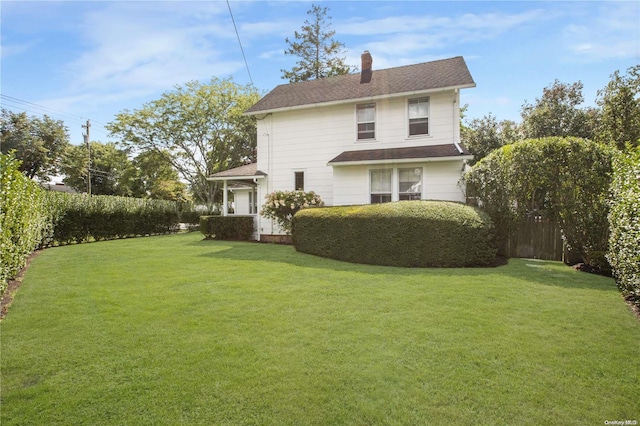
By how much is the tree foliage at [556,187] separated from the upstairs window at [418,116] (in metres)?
4.28

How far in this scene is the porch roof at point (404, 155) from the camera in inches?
478

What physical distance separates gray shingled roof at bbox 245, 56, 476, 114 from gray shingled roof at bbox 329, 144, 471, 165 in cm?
232

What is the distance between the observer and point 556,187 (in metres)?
8.70

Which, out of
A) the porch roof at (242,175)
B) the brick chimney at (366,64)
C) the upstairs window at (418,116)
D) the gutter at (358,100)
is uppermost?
the brick chimney at (366,64)

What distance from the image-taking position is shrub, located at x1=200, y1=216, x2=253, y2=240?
15.7m

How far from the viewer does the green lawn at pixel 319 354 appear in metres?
2.67

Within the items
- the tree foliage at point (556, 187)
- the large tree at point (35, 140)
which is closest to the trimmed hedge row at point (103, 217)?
the tree foliage at point (556, 187)

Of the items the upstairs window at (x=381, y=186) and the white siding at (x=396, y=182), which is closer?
the white siding at (x=396, y=182)

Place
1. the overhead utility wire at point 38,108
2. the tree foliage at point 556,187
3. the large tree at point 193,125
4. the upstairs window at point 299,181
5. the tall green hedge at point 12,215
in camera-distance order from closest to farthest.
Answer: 1. the tall green hedge at point 12,215
2. the tree foliage at point 556,187
3. the upstairs window at point 299,181
4. the overhead utility wire at point 38,108
5. the large tree at point 193,125

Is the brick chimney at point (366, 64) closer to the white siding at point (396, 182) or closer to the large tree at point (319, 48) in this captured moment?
the white siding at point (396, 182)

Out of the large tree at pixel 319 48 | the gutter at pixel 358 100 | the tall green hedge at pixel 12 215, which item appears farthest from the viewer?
the large tree at pixel 319 48

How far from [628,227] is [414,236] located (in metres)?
4.12

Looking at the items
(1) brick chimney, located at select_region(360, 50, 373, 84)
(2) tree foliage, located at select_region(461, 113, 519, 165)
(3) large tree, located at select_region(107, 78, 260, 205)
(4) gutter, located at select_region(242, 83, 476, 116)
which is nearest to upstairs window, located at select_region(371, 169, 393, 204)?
(4) gutter, located at select_region(242, 83, 476, 116)

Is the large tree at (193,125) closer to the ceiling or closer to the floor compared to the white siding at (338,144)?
closer to the ceiling
